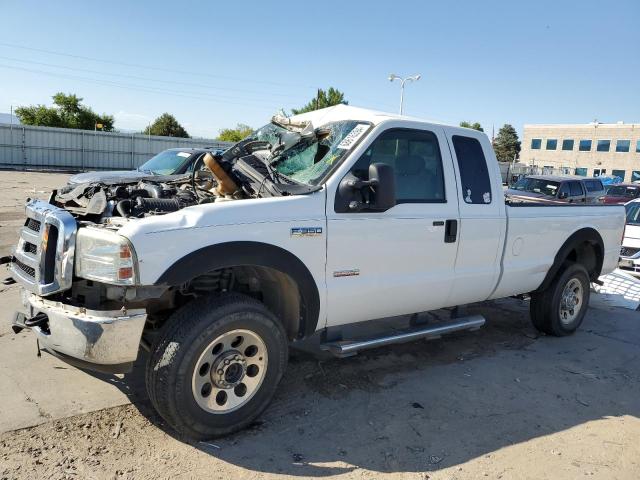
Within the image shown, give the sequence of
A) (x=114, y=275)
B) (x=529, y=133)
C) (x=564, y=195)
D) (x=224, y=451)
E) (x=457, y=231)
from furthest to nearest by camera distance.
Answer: (x=529, y=133) < (x=564, y=195) < (x=457, y=231) < (x=224, y=451) < (x=114, y=275)

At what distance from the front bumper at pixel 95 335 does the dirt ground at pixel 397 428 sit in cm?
57

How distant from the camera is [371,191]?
3824mm

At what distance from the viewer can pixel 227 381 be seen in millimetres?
3473

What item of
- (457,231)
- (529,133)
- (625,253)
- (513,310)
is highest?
(529,133)

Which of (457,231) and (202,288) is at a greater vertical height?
(457,231)

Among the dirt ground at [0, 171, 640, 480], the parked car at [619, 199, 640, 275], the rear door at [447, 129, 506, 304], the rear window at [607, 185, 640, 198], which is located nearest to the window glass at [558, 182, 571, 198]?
the parked car at [619, 199, 640, 275]

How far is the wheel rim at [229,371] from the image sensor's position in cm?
339

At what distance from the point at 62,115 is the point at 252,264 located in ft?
144

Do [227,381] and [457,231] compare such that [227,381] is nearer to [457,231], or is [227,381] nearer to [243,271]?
[243,271]

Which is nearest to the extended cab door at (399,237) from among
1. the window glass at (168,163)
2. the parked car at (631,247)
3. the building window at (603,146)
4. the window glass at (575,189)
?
the parked car at (631,247)

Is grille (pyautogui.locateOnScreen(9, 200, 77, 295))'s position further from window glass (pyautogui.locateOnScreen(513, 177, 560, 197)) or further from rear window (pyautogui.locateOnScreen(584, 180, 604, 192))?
rear window (pyautogui.locateOnScreen(584, 180, 604, 192))

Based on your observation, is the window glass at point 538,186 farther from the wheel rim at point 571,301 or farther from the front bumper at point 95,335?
the front bumper at point 95,335

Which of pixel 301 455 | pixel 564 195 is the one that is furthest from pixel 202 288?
pixel 564 195

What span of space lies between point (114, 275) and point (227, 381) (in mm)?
992
